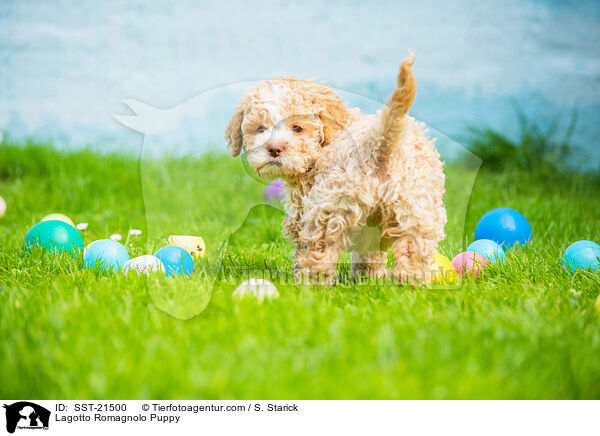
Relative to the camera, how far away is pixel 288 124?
2355mm

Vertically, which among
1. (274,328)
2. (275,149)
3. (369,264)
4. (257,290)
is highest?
(275,149)

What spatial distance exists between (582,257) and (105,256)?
2.54m

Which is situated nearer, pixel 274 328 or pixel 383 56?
pixel 274 328

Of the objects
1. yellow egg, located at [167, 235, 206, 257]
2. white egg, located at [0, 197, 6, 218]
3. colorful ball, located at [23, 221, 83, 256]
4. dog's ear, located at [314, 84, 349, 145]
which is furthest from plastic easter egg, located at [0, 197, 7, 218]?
dog's ear, located at [314, 84, 349, 145]

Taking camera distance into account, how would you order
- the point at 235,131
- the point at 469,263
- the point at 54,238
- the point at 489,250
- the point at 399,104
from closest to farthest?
1. the point at 399,104
2. the point at 235,131
3. the point at 469,263
4. the point at 489,250
5. the point at 54,238

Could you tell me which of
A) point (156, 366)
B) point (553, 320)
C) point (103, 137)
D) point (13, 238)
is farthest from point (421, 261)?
point (103, 137)

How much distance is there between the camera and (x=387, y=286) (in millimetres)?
2531

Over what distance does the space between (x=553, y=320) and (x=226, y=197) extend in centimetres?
239

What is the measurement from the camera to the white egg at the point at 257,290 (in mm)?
2318

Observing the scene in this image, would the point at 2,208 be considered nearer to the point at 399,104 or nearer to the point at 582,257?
the point at 399,104
